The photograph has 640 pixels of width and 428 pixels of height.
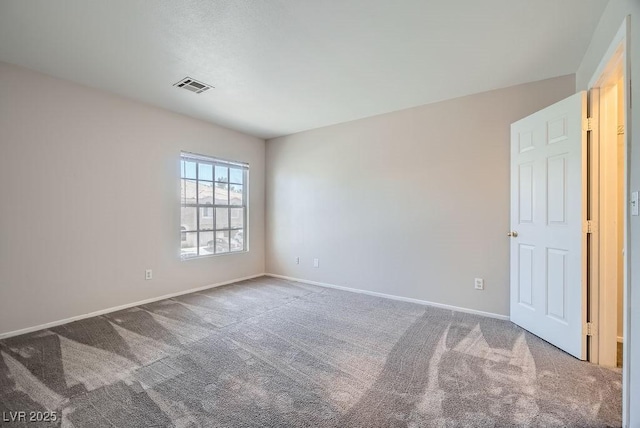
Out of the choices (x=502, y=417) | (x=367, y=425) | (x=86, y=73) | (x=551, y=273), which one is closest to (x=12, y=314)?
(x=86, y=73)

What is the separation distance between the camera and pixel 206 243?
418 cm

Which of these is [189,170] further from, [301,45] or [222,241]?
[301,45]

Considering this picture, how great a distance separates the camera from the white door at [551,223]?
84.6 inches

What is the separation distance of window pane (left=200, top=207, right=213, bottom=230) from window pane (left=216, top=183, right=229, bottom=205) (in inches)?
8.1

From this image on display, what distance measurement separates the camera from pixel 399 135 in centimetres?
361

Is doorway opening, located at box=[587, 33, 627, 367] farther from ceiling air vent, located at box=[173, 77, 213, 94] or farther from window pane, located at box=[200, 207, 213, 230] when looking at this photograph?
window pane, located at box=[200, 207, 213, 230]

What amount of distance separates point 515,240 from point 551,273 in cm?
47

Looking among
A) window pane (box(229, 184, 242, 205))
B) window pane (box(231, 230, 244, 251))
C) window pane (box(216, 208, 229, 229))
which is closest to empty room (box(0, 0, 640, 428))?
window pane (box(216, 208, 229, 229))

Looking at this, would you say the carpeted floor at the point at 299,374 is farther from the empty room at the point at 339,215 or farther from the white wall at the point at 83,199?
the white wall at the point at 83,199

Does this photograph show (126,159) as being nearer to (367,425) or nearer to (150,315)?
(150,315)

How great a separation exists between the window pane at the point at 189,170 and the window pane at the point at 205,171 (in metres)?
0.10

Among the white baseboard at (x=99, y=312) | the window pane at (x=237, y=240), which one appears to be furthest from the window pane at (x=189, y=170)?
the white baseboard at (x=99, y=312)

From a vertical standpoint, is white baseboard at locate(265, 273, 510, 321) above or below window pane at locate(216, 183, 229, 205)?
below

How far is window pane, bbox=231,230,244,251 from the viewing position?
15.1 feet
